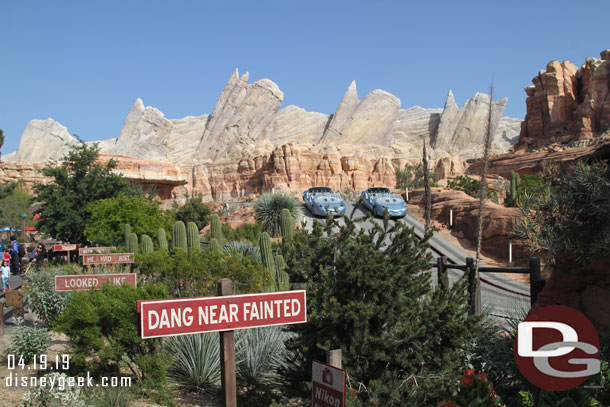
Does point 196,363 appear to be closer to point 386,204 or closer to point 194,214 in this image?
point 386,204

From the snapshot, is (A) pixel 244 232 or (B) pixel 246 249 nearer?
(B) pixel 246 249

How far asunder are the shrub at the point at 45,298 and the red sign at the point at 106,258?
136 cm

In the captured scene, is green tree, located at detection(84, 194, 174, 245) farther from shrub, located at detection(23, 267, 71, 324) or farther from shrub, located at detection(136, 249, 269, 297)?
shrub, located at detection(136, 249, 269, 297)

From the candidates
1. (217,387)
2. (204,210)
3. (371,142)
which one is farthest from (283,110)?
(217,387)

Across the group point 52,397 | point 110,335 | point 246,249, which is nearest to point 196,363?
point 110,335

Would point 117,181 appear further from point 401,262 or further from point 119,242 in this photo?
point 401,262

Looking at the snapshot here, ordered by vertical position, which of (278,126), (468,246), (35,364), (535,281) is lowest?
(35,364)

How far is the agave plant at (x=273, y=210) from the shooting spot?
105 feet

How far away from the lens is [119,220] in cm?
2703

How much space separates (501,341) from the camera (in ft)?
27.3

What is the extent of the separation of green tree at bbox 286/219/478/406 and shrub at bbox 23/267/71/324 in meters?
7.72

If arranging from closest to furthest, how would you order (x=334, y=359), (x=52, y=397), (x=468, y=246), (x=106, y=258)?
(x=334, y=359)
(x=52, y=397)
(x=106, y=258)
(x=468, y=246)

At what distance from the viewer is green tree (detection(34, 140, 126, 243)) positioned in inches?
1205
